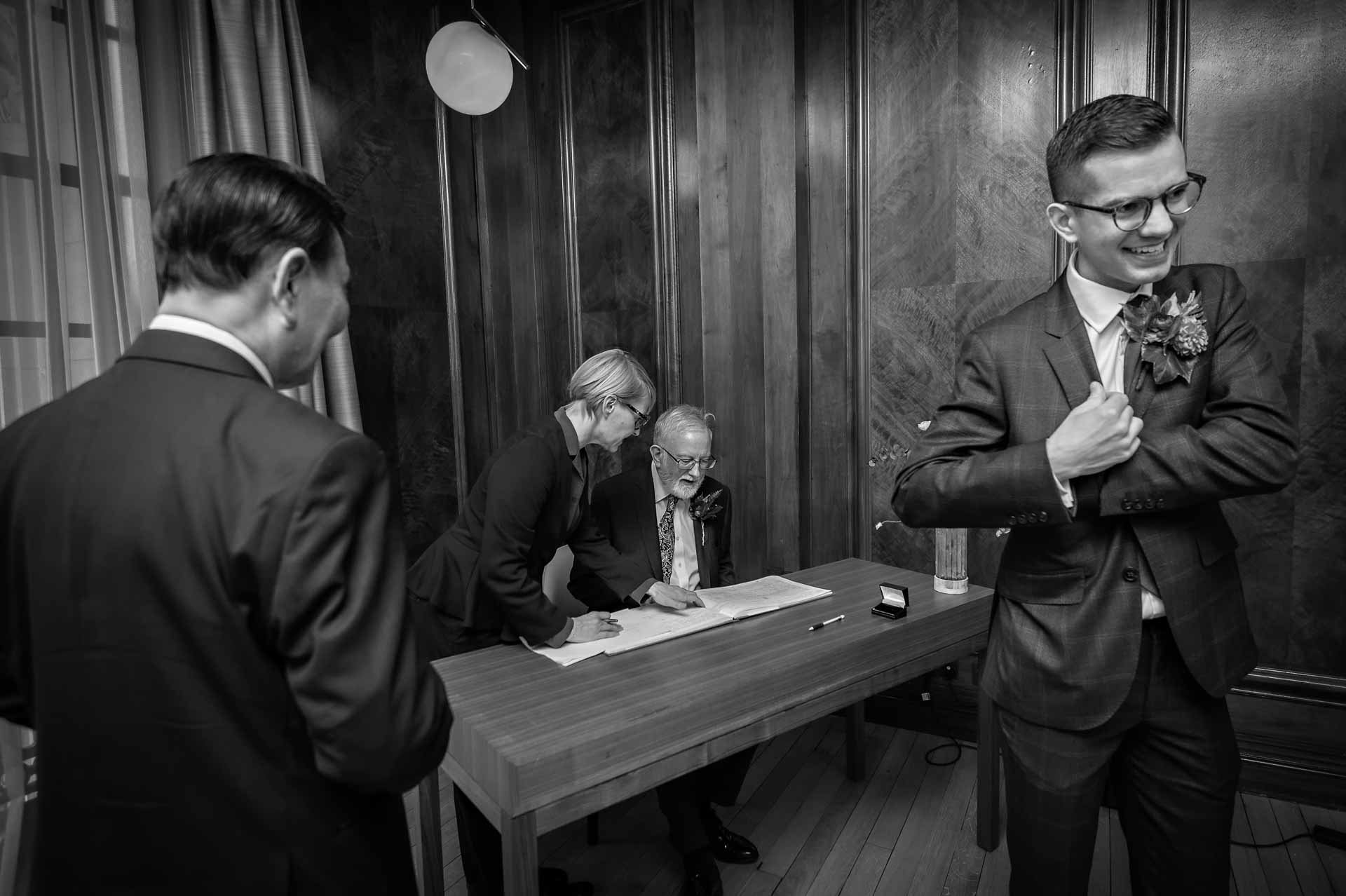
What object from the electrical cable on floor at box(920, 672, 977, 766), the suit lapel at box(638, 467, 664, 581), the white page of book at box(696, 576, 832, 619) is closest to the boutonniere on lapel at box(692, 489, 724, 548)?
the suit lapel at box(638, 467, 664, 581)

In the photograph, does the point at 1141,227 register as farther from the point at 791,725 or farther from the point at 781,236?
the point at 781,236

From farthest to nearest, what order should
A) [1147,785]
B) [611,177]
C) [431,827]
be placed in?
[611,177]
[431,827]
[1147,785]

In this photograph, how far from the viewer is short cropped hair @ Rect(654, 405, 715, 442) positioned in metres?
2.55

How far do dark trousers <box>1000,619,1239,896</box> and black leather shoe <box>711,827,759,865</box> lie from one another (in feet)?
4.07

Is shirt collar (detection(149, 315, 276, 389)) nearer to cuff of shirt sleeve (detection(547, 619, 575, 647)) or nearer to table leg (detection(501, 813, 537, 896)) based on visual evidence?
table leg (detection(501, 813, 537, 896))

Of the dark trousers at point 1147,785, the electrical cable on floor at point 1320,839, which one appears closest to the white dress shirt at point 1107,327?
the dark trousers at point 1147,785

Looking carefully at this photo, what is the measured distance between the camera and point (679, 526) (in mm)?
2686

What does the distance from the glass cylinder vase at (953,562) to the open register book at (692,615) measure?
400 mm

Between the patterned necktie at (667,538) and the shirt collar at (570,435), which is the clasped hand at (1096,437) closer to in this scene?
the shirt collar at (570,435)

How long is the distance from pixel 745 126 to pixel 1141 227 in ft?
7.54

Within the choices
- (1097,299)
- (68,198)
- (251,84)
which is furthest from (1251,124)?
(68,198)

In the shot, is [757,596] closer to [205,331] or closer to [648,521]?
→ [648,521]

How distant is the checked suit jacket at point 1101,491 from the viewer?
3.49 ft

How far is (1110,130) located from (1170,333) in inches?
12.0
